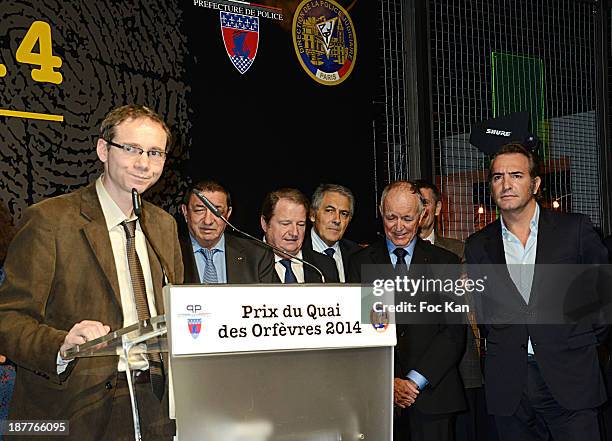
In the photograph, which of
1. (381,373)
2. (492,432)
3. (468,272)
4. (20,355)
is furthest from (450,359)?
(20,355)

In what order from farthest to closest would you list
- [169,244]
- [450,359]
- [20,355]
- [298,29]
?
[298,29]
[450,359]
[169,244]
[20,355]

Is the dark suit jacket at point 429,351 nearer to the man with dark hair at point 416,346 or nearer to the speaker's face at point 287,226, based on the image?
the man with dark hair at point 416,346

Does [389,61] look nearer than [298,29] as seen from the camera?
No

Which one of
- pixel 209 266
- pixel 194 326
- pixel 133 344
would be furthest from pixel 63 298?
pixel 209 266

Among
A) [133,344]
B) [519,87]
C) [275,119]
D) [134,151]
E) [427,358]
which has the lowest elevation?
[427,358]

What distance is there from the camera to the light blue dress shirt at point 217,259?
3865 mm

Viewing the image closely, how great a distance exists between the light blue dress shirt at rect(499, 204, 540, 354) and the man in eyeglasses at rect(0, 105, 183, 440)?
1.74m

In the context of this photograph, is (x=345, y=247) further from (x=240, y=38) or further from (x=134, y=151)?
(x=134, y=151)

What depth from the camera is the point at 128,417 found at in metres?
2.35

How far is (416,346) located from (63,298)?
1942mm

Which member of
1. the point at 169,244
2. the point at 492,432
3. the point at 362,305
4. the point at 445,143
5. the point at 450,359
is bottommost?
the point at 492,432

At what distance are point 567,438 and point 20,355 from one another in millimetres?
2405

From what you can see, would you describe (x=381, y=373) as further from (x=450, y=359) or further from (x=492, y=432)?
(x=492, y=432)

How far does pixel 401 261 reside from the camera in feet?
13.4
